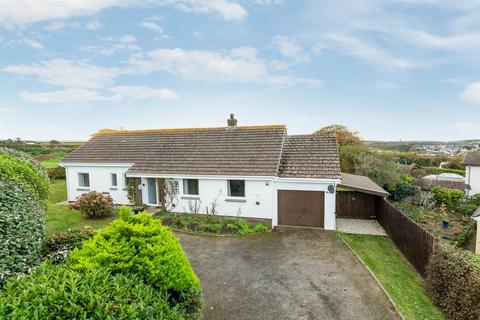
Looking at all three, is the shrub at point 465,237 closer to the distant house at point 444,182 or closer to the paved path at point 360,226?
the paved path at point 360,226

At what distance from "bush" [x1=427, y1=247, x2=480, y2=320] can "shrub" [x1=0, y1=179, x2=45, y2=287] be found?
37.3 ft

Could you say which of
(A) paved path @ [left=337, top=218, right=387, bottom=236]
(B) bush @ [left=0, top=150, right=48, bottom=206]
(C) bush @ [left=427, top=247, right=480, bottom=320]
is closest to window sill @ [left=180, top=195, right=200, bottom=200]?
(B) bush @ [left=0, top=150, right=48, bottom=206]

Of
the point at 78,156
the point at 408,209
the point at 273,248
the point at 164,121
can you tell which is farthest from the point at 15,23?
the point at 408,209

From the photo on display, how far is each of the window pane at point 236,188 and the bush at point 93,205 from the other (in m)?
8.15

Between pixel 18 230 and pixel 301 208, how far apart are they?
514 inches

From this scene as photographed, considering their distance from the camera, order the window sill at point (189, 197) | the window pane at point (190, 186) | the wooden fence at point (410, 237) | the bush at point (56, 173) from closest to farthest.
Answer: the wooden fence at point (410, 237) → the window sill at point (189, 197) → the window pane at point (190, 186) → the bush at point (56, 173)

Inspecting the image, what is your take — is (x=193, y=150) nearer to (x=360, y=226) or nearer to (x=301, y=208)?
(x=301, y=208)

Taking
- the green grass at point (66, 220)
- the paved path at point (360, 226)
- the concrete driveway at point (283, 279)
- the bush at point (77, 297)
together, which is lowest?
the paved path at point (360, 226)

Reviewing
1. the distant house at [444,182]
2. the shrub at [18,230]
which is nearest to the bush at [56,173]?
the shrub at [18,230]

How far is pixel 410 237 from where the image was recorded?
11492 mm

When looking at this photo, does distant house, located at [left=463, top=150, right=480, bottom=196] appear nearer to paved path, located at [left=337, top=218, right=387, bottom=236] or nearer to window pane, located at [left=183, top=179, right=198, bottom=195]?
paved path, located at [left=337, top=218, right=387, bottom=236]

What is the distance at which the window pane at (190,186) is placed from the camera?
56.7 feet

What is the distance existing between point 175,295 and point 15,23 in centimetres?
1692

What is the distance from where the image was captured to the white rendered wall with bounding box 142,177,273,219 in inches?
609
